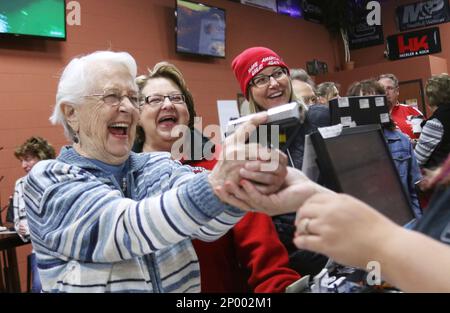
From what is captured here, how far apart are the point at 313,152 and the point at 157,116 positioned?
979 mm

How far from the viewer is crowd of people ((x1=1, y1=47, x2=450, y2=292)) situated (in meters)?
0.52

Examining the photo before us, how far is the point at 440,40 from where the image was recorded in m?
6.73

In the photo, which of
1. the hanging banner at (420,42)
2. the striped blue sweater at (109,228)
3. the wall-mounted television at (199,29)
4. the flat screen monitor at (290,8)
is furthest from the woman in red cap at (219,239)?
the hanging banner at (420,42)

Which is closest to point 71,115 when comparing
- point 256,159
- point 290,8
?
point 256,159

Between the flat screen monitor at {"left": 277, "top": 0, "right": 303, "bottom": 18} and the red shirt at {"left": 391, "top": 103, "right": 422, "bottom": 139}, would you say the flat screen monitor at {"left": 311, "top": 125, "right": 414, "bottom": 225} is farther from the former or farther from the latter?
the flat screen monitor at {"left": 277, "top": 0, "right": 303, "bottom": 18}

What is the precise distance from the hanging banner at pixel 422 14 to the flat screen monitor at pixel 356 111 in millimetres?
6530

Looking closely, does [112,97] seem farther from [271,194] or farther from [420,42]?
[420,42]

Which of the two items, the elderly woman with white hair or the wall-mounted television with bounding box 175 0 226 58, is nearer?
the elderly woman with white hair

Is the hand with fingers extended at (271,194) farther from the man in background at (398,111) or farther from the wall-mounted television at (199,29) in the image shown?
the wall-mounted television at (199,29)

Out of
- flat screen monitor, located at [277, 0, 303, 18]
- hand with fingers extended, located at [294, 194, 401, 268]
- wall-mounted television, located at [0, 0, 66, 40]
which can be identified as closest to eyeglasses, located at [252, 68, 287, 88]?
hand with fingers extended, located at [294, 194, 401, 268]

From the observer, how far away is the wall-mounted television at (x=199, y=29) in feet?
15.9

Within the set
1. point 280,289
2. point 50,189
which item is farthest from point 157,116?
point 280,289

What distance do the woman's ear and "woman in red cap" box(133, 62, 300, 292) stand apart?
1.21ft
